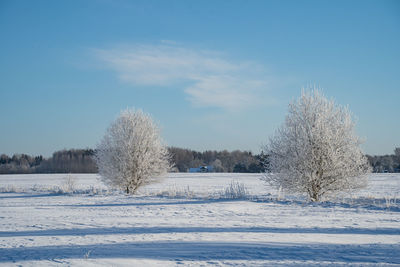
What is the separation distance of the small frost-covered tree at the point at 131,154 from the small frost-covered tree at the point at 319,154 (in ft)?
30.1

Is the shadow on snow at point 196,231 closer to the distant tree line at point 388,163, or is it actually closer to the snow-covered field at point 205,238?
the snow-covered field at point 205,238

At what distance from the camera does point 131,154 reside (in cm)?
2311

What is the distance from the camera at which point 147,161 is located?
2327cm

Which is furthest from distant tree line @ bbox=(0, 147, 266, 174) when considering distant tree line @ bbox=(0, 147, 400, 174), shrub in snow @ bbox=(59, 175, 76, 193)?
shrub in snow @ bbox=(59, 175, 76, 193)

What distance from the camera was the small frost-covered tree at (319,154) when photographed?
16375 mm

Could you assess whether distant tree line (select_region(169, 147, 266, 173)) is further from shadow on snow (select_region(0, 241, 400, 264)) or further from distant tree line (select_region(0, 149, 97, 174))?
shadow on snow (select_region(0, 241, 400, 264))

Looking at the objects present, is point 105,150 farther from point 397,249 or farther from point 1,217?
point 397,249

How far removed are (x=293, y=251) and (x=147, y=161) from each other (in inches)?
688

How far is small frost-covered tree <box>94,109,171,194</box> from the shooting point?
2306 centimetres

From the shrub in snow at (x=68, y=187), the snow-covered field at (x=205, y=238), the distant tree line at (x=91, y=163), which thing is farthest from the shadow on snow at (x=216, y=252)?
the distant tree line at (x=91, y=163)

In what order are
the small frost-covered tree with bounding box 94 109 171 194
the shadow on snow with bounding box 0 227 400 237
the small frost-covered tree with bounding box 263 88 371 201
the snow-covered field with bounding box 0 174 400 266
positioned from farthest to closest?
the small frost-covered tree with bounding box 94 109 171 194 → the small frost-covered tree with bounding box 263 88 371 201 → the shadow on snow with bounding box 0 227 400 237 → the snow-covered field with bounding box 0 174 400 266

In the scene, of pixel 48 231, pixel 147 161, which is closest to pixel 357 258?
pixel 48 231

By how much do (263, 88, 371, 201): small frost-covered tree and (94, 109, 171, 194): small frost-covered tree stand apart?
9185 mm

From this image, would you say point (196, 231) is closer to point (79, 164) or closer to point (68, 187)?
point (68, 187)
